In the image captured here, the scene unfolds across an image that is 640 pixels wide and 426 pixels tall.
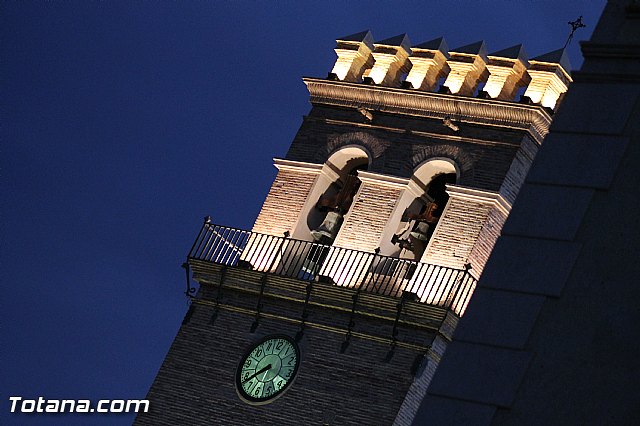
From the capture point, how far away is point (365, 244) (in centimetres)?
2738

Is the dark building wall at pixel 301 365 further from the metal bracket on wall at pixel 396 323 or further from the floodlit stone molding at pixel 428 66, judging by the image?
the floodlit stone molding at pixel 428 66

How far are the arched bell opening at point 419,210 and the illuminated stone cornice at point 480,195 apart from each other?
40 cm

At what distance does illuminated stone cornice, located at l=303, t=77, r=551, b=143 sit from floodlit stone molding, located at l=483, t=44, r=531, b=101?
411mm

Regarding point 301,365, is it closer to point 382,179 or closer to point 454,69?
point 382,179

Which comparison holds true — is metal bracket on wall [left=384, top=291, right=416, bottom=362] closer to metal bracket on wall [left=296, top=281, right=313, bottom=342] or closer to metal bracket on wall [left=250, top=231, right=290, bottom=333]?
metal bracket on wall [left=296, top=281, right=313, bottom=342]

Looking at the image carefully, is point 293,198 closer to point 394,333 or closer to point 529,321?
point 394,333

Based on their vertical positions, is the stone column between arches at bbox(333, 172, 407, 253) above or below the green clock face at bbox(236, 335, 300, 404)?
above

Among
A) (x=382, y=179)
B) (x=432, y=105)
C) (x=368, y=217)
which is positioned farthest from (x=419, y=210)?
(x=432, y=105)

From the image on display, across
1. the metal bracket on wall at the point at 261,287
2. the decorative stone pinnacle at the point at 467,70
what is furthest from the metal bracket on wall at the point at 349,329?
the decorative stone pinnacle at the point at 467,70

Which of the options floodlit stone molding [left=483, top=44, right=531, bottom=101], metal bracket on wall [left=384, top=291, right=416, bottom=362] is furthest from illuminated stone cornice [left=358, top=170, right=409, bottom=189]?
metal bracket on wall [left=384, top=291, right=416, bottom=362]

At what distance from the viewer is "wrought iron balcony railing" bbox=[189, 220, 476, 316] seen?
25.7m

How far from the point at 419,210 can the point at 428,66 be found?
259cm

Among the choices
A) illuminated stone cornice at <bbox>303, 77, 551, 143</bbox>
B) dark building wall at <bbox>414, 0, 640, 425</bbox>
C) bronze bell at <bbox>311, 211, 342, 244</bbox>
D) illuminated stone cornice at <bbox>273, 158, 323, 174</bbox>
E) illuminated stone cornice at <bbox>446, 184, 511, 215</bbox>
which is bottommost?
dark building wall at <bbox>414, 0, 640, 425</bbox>

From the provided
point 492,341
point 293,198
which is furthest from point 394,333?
point 492,341
